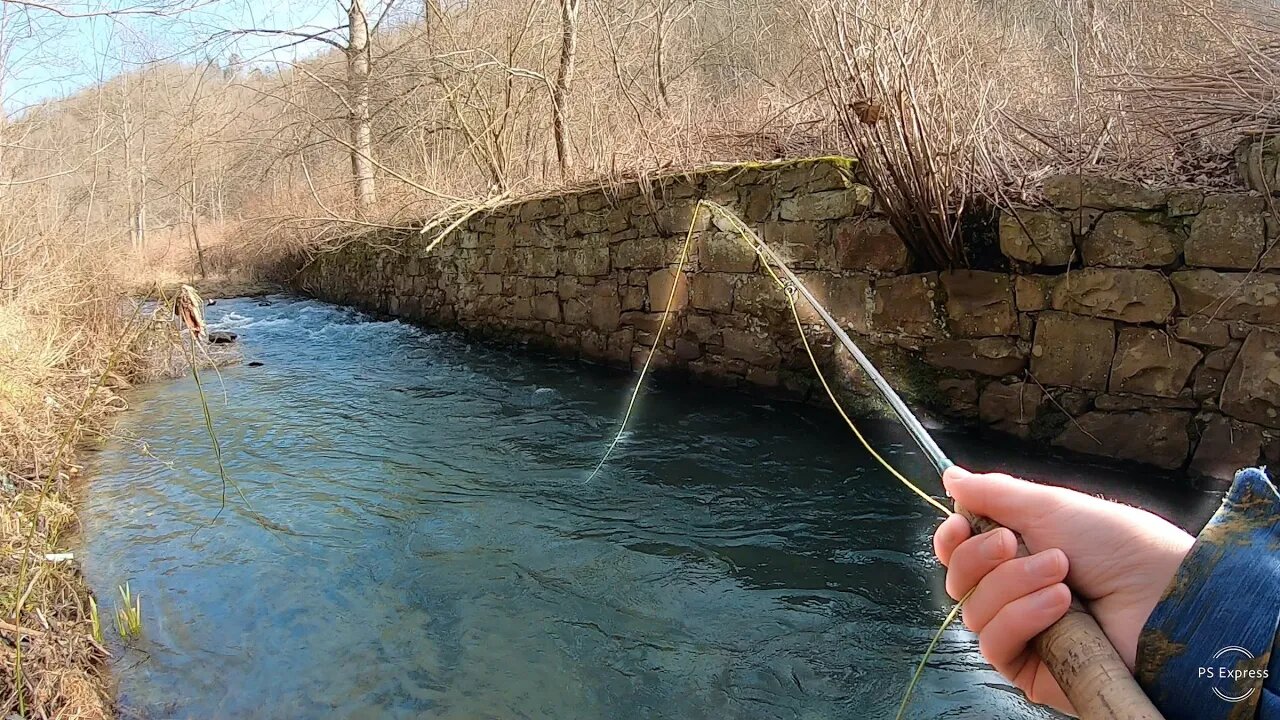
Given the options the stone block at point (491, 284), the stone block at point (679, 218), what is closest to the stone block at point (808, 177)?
the stone block at point (679, 218)

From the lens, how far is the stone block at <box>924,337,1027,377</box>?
4609 mm

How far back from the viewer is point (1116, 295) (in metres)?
4.16

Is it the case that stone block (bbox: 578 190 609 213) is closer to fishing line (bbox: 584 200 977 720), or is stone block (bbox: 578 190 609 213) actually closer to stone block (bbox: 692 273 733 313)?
fishing line (bbox: 584 200 977 720)

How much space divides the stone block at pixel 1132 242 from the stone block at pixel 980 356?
679 mm

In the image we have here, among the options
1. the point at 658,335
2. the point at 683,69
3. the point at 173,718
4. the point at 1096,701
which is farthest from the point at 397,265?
the point at 1096,701

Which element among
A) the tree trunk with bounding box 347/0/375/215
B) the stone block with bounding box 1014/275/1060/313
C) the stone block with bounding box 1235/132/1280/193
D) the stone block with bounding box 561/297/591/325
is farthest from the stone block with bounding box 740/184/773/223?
the tree trunk with bounding box 347/0/375/215

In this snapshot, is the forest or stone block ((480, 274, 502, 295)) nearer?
the forest

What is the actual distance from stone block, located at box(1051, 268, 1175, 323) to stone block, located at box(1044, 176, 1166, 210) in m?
0.36

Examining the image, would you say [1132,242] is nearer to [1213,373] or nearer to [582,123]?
[1213,373]

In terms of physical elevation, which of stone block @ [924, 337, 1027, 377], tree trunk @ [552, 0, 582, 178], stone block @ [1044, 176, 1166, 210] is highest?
tree trunk @ [552, 0, 582, 178]

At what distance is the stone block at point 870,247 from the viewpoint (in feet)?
16.7

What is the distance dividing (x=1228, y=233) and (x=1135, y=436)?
1168 mm

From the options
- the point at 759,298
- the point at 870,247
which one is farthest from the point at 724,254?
the point at 870,247

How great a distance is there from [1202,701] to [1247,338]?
383 cm
